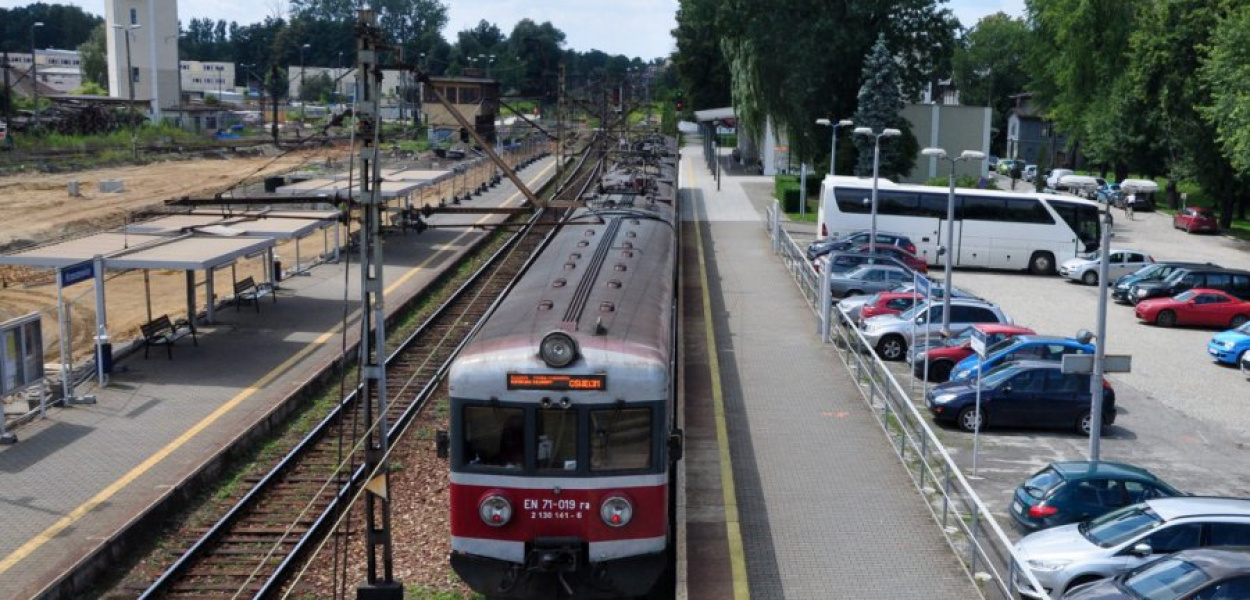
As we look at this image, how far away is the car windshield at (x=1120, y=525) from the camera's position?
13250mm

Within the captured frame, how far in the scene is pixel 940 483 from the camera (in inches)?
575

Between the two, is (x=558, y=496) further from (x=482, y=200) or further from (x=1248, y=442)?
(x=482, y=200)

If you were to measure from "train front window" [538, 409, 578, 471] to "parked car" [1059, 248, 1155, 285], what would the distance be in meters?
29.6

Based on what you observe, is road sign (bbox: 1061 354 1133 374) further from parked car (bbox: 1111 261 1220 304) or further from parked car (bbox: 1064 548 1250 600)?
parked car (bbox: 1111 261 1220 304)

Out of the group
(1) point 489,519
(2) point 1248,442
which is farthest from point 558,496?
(2) point 1248,442

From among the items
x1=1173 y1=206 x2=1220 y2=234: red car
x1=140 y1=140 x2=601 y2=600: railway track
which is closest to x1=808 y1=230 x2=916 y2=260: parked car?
x1=140 y1=140 x2=601 y2=600: railway track

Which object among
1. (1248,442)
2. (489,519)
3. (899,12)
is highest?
(899,12)

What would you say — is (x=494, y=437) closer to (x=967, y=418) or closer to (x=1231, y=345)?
(x=967, y=418)

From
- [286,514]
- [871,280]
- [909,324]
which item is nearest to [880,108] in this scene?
[871,280]

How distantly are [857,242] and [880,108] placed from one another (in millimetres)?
19775

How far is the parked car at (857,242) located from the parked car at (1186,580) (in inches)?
1002

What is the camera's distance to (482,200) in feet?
183

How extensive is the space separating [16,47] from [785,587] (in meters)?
181

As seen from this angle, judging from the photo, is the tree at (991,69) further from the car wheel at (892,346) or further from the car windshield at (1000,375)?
the car windshield at (1000,375)
